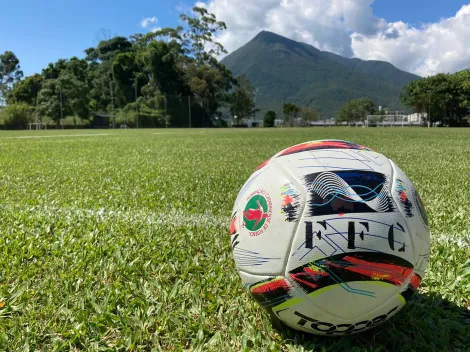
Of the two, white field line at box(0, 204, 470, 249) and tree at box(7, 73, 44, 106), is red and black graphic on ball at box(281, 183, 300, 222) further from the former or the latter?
tree at box(7, 73, 44, 106)

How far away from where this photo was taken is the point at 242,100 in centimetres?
6128

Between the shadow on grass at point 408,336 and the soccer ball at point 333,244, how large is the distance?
8 centimetres

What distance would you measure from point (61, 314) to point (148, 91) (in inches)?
1769

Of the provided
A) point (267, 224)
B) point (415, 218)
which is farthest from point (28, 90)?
point (415, 218)

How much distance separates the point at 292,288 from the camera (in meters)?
1.27

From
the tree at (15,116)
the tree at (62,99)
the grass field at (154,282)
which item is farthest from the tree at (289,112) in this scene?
the grass field at (154,282)

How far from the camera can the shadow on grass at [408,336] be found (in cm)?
136

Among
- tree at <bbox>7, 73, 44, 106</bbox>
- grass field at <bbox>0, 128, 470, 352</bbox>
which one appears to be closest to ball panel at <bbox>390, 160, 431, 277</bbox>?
grass field at <bbox>0, 128, 470, 352</bbox>

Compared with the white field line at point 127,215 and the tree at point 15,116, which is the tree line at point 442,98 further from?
the white field line at point 127,215

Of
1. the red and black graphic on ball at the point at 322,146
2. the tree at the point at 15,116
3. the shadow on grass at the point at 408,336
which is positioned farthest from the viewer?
the tree at the point at 15,116

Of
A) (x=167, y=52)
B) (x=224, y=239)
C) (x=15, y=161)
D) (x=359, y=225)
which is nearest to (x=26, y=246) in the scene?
(x=224, y=239)

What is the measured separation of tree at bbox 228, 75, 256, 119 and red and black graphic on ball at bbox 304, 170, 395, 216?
5733 cm

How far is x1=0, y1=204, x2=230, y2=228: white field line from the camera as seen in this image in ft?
9.10

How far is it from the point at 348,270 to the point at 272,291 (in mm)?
280
